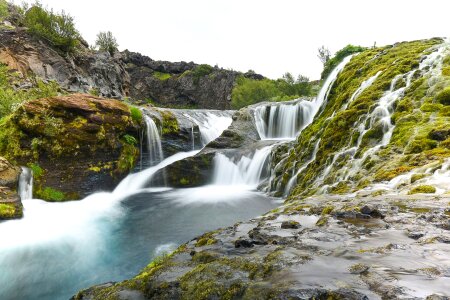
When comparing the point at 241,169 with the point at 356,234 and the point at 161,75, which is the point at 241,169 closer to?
the point at 356,234

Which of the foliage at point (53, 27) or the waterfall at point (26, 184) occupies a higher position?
the foliage at point (53, 27)

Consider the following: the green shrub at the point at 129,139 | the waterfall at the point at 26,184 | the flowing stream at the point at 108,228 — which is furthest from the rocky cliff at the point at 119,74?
the flowing stream at the point at 108,228

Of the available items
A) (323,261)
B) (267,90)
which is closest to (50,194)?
(323,261)

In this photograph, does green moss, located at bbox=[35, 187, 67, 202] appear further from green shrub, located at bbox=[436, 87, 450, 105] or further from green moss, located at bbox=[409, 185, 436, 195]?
green shrub, located at bbox=[436, 87, 450, 105]

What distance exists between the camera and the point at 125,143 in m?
19.2

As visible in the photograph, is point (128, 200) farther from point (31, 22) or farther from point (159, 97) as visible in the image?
point (159, 97)

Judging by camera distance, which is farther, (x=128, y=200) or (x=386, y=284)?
(x=128, y=200)

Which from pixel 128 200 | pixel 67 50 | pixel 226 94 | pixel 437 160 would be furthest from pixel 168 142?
pixel 226 94

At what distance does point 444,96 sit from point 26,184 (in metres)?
19.0

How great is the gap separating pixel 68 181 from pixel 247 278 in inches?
632

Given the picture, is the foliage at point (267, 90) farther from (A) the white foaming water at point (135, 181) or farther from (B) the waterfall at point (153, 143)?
(A) the white foaming water at point (135, 181)

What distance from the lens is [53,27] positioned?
40.2 meters

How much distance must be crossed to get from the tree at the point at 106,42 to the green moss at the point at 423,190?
6757cm

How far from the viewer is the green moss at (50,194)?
15241 millimetres
